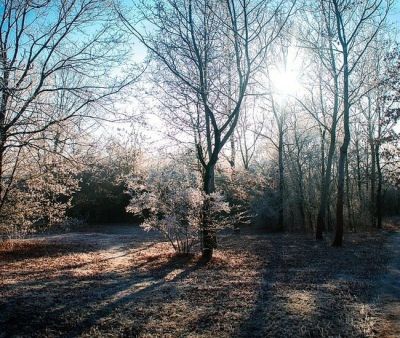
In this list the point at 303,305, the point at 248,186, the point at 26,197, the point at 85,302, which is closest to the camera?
the point at 303,305

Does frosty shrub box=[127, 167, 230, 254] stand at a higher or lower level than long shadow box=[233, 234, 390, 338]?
higher

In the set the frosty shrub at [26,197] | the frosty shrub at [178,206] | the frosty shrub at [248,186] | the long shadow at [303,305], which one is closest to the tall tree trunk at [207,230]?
the frosty shrub at [178,206]

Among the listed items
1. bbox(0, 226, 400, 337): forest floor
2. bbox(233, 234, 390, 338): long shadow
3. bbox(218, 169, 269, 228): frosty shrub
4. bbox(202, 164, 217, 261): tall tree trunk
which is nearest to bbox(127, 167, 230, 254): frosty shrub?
bbox(202, 164, 217, 261): tall tree trunk

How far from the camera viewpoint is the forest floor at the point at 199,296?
16.4 ft

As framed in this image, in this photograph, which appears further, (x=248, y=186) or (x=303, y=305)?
(x=248, y=186)

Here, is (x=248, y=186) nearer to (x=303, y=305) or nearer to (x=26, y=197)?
(x=26, y=197)

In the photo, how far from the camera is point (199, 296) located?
659 cm

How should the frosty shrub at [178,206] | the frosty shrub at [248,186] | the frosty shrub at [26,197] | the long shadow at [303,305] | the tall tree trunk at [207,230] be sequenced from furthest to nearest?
the frosty shrub at [248,186], the frosty shrub at [26,197], the tall tree trunk at [207,230], the frosty shrub at [178,206], the long shadow at [303,305]

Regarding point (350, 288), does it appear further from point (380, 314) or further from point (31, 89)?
point (31, 89)

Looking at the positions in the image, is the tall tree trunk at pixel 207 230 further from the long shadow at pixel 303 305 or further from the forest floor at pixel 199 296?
the long shadow at pixel 303 305

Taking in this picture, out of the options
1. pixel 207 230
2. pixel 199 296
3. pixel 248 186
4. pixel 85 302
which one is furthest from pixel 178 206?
pixel 248 186

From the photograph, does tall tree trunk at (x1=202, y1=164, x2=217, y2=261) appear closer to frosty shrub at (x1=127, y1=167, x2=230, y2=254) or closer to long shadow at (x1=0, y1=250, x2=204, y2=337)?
frosty shrub at (x1=127, y1=167, x2=230, y2=254)

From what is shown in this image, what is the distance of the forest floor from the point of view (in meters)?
5.01

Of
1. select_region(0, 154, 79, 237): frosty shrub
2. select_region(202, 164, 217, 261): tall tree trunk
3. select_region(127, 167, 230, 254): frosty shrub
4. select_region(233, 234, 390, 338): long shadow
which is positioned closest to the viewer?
select_region(233, 234, 390, 338): long shadow
